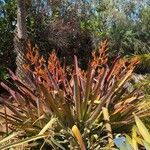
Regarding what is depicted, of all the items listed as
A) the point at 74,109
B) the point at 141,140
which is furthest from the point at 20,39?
the point at 141,140

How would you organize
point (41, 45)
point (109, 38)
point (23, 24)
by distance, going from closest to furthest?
1. point (23, 24)
2. point (41, 45)
3. point (109, 38)

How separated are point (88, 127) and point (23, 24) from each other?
32.5 ft

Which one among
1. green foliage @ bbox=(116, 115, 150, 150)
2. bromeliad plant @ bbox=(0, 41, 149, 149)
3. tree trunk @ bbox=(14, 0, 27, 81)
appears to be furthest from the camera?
tree trunk @ bbox=(14, 0, 27, 81)

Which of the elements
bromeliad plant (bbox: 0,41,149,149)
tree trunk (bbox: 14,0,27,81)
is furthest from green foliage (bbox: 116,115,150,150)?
tree trunk (bbox: 14,0,27,81)

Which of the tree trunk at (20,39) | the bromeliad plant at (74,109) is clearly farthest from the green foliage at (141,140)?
the tree trunk at (20,39)

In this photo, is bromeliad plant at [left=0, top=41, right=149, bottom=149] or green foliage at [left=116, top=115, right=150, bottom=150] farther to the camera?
bromeliad plant at [left=0, top=41, right=149, bottom=149]

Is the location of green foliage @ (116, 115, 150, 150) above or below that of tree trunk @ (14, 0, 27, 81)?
below

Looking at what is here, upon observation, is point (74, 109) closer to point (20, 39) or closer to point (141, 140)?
point (141, 140)

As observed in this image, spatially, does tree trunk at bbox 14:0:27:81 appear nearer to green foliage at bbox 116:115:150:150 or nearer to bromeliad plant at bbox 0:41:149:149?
bromeliad plant at bbox 0:41:149:149

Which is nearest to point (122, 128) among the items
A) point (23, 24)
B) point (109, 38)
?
point (23, 24)

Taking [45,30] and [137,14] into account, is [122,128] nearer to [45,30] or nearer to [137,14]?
[45,30]

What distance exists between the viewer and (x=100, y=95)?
570 cm

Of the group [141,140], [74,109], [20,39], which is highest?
[20,39]

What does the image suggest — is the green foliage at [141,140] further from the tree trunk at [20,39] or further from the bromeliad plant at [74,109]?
the tree trunk at [20,39]
